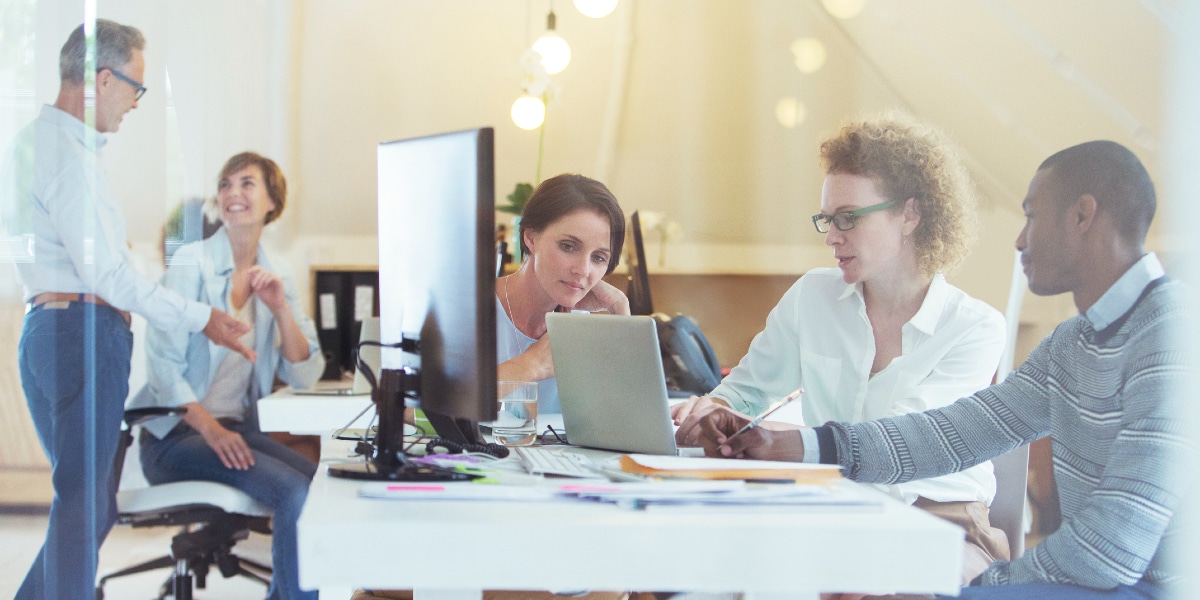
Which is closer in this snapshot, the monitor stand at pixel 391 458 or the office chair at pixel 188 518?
the monitor stand at pixel 391 458

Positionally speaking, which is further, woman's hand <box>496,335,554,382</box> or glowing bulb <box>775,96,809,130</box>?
glowing bulb <box>775,96,809,130</box>

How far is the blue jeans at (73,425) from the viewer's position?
2.15 metres

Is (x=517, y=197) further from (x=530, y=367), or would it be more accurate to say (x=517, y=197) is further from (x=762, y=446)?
(x=762, y=446)

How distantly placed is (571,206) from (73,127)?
117 cm

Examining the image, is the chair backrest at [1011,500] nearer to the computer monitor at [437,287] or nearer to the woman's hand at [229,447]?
the computer monitor at [437,287]

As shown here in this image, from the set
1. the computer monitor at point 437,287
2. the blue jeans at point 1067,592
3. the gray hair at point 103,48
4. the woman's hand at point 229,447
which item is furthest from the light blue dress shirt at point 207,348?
the blue jeans at point 1067,592

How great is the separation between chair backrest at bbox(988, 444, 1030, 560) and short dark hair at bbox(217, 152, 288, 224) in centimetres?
221

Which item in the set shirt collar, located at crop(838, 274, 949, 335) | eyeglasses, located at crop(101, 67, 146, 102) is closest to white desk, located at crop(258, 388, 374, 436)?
eyeglasses, located at crop(101, 67, 146, 102)

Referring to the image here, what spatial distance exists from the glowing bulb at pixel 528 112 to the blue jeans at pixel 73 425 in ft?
5.12

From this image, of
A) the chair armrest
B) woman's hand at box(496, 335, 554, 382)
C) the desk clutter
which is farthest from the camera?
the chair armrest

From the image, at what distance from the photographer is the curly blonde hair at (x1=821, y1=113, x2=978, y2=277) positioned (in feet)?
5.44

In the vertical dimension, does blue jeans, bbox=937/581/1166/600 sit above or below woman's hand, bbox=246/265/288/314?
below

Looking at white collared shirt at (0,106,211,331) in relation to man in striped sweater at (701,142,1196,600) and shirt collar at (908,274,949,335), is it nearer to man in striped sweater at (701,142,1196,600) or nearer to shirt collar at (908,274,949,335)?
man in striped sweater at (701,142,1196,600)

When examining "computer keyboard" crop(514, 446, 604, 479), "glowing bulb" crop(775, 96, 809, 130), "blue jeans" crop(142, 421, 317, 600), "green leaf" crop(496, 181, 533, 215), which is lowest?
"blue jeans" crop(142, 421, 317, 600)
